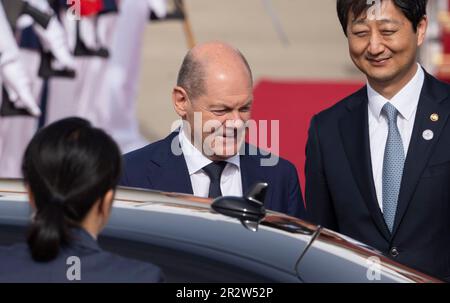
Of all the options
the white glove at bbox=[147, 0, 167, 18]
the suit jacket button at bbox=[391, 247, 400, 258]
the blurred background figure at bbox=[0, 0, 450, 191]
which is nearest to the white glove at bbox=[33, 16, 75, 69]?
the blurred background figure at bbox=[0, 0, 450, 191]

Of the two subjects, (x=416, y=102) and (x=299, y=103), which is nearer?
(x=416, y=102)

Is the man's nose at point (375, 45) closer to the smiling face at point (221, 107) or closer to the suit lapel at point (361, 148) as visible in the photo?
the suit lapel at point (361, 148)

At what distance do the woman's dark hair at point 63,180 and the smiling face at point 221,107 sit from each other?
0.90 m

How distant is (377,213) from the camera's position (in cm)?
329

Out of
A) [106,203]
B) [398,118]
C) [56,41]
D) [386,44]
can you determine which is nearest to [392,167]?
[398,118]

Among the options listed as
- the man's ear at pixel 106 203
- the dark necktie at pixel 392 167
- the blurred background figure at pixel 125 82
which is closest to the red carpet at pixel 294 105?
the blurred background figure at pixel 125 82

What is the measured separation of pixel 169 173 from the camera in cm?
323

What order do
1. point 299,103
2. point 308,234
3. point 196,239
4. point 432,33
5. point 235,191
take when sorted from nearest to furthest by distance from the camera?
1. point 196,239
2. point 308,234
3. point 235,191
4. point 299,103
5. point 432,33

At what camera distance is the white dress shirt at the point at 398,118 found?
333 centimetres

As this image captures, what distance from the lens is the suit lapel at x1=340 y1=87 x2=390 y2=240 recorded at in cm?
329

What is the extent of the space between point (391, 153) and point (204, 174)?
518 millimetres
